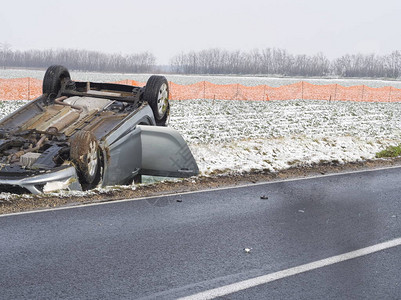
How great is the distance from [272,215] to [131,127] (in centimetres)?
283

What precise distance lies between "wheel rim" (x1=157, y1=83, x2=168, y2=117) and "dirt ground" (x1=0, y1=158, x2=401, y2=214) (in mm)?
1502

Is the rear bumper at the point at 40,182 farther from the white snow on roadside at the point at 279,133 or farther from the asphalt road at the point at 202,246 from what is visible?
the white snow on roadside at the point at 279,133

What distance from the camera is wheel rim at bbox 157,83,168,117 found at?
31.5 feet

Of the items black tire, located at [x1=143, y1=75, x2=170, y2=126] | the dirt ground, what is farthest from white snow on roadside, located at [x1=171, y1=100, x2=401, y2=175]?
black tire, located at [x1=143, y1=75, x2=170, y2=126]

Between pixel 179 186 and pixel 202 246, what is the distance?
3.06 m

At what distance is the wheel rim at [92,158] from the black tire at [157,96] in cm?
221

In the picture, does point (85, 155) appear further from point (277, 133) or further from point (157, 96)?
point (277, 133)

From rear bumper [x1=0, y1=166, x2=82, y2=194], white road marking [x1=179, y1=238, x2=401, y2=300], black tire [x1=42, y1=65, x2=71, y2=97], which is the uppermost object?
black tire [x1=42, y1=65, x2=71, y2=97]

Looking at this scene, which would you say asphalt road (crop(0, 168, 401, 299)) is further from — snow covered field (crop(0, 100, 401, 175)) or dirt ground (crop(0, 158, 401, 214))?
snow covered field (crop(0, 100, 401, 175))

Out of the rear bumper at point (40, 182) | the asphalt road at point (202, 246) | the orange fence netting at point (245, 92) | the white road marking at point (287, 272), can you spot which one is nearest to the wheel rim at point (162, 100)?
the asphalt road at point (202, 246)

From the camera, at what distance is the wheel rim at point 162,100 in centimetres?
961

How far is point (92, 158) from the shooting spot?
748 centimetres

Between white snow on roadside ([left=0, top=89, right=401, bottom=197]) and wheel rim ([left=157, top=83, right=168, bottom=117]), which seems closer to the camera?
wheel rim ([left=157, top=83, right=168, bottom=117])

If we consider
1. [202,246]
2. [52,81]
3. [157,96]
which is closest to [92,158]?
[157,96]
